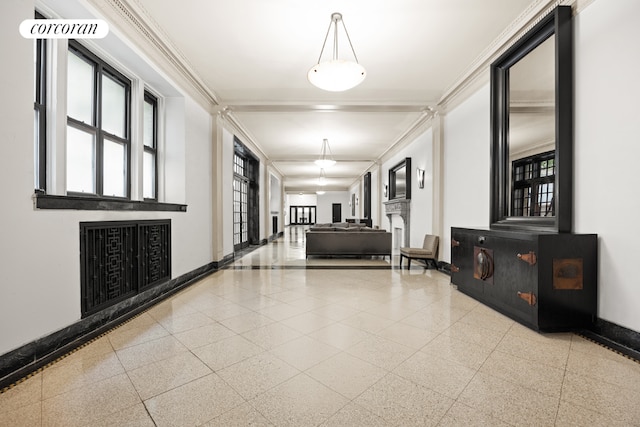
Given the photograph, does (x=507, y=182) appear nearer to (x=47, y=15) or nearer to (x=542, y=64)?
(x=542, y=64)

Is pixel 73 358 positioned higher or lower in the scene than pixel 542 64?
lower

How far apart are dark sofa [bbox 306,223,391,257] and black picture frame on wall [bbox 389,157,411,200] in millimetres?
1610

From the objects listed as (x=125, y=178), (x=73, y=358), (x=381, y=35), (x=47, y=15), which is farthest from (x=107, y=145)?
(x=381, y=35)

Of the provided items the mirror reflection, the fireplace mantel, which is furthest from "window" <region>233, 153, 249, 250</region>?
the mirror reflection

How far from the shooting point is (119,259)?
3066 millimetres

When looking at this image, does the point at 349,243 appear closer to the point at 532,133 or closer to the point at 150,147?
the point at 532,133

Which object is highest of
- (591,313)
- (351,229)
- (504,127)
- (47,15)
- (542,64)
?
(47,15)

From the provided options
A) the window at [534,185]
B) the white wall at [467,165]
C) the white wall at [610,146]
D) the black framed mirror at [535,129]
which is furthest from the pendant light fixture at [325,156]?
the white wall at [610,146]

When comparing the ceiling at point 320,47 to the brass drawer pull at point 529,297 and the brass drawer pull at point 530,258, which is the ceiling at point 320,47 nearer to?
the brass drawer pull at point 530,258

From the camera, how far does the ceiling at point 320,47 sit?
316 centimetres

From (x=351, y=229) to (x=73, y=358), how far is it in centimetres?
577

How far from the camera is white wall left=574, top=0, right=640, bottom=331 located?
229 centimetres

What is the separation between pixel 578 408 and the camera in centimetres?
161

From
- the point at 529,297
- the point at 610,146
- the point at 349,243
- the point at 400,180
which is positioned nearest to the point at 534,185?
the point at 610,146
